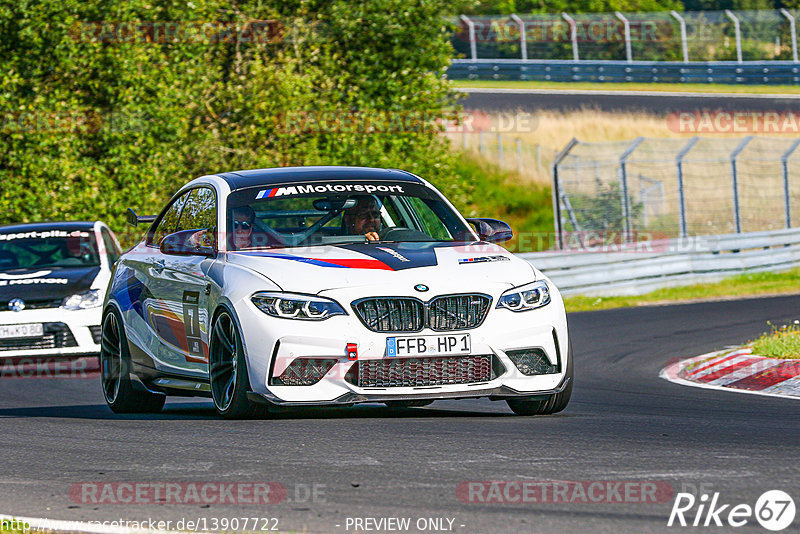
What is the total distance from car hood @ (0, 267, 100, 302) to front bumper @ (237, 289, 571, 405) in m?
7.07

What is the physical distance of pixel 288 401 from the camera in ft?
25.7

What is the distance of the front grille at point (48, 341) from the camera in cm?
1418

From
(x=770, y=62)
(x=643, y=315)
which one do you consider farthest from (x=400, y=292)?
(x=770, y=62)

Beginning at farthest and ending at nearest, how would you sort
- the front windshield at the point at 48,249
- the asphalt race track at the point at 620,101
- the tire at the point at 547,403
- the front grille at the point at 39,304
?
the asphalt race track at the point at 620,101 < the front windshield at the point at 48,249 < the front grille at the point at 39,304 < the tire at the point at 547,403

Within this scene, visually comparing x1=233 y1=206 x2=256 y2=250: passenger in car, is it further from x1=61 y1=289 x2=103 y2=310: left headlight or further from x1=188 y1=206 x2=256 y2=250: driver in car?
x1=61 y1=289 x2=103 y2=310: left headlight

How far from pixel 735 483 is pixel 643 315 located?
1389 centimetres

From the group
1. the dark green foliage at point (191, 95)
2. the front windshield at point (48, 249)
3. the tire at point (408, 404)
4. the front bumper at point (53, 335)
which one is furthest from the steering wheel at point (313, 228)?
the dark green foliage at point (191, 95)

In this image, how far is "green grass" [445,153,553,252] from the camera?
1628 inches

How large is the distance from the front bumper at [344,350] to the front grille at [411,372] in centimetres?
2

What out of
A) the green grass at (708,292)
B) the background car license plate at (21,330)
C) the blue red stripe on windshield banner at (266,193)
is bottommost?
the green grass at (708,292)

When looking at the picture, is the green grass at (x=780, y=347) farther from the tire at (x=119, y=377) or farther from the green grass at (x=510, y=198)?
the green grass at (x=510, y=198)

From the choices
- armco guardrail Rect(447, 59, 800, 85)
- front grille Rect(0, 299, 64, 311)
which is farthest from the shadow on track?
armco guardrail Rect(447, 59, 800, 85)

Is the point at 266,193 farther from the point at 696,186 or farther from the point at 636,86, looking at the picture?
the point at 636,86

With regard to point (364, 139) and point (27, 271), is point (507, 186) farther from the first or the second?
point (27, 271)
